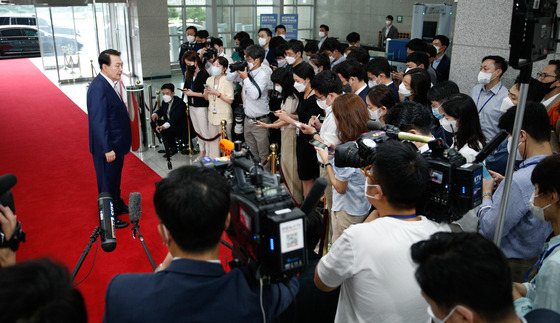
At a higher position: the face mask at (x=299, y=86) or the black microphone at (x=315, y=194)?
the face mask at (x=299, y=86)

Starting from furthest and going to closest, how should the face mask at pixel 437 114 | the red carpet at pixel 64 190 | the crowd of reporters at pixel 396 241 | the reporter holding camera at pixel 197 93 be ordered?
the reporter holding camera at pixel 197 93, the red carpet at pixel 64 190, the face mask at pixel 437 114, the crowd of reporters at pixel 396 241

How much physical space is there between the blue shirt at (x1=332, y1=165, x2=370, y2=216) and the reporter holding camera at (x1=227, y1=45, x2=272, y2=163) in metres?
2.36

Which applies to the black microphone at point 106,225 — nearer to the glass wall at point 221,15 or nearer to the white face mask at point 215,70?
the white face mask at point 215,70

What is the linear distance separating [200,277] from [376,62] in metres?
4.16

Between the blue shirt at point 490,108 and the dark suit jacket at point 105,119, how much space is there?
359cm

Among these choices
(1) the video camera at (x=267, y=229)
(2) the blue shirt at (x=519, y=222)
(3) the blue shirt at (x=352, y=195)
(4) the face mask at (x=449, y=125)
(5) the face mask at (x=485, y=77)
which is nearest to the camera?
(1) the video camera at (x=267, y=229)

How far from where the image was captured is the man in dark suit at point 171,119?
254 inches

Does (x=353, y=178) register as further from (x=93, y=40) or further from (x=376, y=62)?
(x=93, y=40)

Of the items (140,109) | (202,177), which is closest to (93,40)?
(140,109)

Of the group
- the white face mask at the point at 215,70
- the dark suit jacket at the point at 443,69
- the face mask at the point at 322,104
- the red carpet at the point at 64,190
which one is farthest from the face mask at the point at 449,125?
the dark suit jacket at the point at 443,69

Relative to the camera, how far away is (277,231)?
1.47 m

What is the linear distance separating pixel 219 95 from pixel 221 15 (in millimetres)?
11629

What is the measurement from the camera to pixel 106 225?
2.68 m

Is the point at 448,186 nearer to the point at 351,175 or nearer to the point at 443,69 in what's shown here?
the point at 351,175
